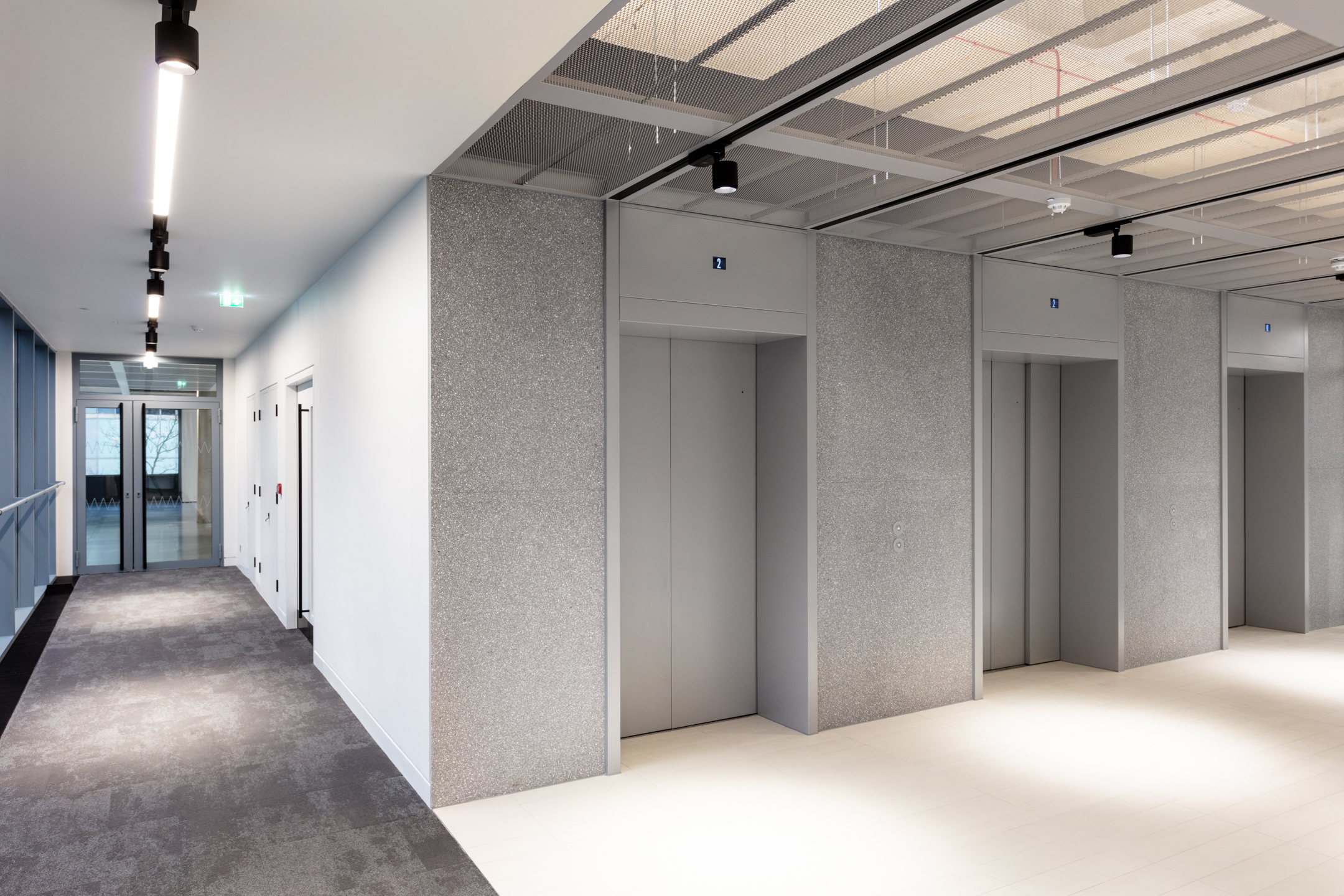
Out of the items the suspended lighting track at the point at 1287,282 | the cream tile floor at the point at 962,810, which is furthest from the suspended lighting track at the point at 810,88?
the suspended lighting track at the point at 1287,282

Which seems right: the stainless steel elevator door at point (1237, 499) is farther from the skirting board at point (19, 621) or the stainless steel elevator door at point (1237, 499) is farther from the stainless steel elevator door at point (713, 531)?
the skirting board at point (19, 621)

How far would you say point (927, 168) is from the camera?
13.1 ft

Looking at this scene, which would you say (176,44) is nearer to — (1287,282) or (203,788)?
(203,788)

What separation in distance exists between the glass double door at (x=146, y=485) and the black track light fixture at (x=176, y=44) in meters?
10.9

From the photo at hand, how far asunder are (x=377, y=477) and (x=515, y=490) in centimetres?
104

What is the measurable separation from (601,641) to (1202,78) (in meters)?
3.42

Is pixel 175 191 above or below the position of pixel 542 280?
above

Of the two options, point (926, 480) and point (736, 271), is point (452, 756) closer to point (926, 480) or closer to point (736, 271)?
point (736, 271)

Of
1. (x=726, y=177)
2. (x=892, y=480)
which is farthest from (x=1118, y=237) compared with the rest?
(x=726, y=177)

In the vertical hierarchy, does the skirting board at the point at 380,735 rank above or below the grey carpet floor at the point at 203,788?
above

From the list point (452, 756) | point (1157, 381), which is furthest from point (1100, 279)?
point (452, 756)

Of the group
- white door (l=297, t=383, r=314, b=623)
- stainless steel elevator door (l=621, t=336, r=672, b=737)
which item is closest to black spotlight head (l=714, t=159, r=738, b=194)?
stainless steel elevator door (l=621, t=336, r=672, b=737)

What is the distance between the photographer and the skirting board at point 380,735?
407cm

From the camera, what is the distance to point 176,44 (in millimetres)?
2113
